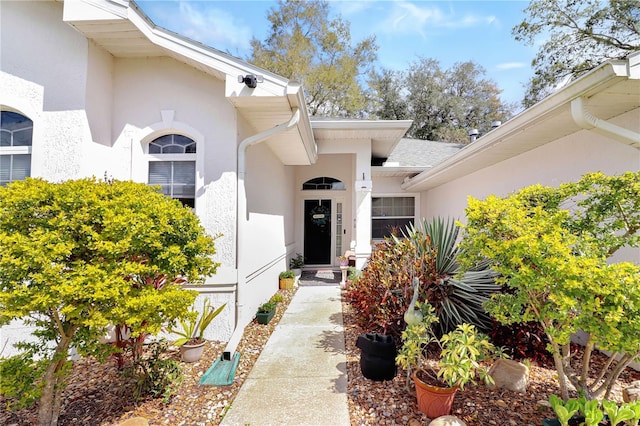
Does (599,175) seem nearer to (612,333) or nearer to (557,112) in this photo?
(557,112)

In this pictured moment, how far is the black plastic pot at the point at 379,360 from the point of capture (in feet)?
11.0

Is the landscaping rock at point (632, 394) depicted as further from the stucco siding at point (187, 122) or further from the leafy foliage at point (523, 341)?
the stucco siding at point (187, 122)

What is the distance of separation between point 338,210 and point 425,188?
9.90 ft

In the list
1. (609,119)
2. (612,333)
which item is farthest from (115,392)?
(609,119)

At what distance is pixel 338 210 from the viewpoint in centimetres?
1007

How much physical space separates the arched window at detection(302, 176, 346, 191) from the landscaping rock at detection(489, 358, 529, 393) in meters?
7.38

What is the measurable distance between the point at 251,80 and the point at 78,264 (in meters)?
2.94

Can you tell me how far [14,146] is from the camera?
4.26 m

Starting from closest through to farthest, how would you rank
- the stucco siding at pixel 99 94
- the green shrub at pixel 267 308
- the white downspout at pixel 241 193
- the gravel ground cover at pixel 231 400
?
1. the gravel ground cover at pixel 231 400
2. the stucco siding at pixel 99 94
3. the white downspout at pixel 241 193
4. the green shrub at pixel 267 308

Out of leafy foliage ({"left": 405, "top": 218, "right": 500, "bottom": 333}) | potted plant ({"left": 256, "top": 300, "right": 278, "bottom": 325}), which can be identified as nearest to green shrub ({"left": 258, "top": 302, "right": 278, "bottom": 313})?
potted plant ({"left": 256, "top": 300, "right": 278, "bottom": 325})

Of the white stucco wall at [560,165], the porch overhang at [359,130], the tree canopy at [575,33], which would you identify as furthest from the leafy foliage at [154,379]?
the tree canopy at [575,33]

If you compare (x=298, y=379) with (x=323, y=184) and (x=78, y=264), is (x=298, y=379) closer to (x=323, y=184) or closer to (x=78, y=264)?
(x=78, y=264)

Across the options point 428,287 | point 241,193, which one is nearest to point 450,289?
point 428,287

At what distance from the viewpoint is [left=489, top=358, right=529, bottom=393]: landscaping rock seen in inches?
124
